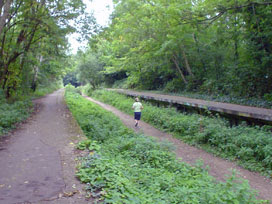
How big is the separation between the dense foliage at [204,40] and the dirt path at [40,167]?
7.94 m

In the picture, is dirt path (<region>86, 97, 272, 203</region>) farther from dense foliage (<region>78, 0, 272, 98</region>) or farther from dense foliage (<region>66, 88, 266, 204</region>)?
dense foliage (<region>78, 0, 272, 98</region>)

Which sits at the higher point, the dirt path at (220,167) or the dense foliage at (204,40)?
the dense foliage at (204,40)

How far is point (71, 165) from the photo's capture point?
15.9ft

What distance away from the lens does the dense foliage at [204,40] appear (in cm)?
1228

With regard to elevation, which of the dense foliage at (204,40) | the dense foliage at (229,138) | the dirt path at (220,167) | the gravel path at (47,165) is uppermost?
the dense foliage at (204,40)

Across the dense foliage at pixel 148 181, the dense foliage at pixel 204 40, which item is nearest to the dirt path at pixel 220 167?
the dense foliage at pixel 148 181

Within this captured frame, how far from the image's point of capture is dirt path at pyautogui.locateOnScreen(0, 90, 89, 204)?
3576 millimetres

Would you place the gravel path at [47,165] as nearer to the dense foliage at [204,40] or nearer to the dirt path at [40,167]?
the dirt path at [40,167]

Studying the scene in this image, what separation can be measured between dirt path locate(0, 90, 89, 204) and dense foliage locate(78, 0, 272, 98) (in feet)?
26.1

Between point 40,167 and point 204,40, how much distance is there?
53.8 feet

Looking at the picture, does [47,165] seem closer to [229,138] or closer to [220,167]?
[220,167]

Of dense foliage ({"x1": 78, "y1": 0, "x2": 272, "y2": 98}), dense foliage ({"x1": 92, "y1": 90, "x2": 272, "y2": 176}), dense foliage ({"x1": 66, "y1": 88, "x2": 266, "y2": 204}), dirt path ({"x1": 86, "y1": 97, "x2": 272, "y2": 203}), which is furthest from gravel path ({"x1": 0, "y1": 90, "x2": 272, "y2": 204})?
dense foliage ({"x1": 78, "y1": 0, "x2": 272, "y2": 98})

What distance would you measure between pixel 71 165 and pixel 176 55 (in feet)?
58.6

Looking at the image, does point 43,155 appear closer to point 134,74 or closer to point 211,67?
point 211,67
